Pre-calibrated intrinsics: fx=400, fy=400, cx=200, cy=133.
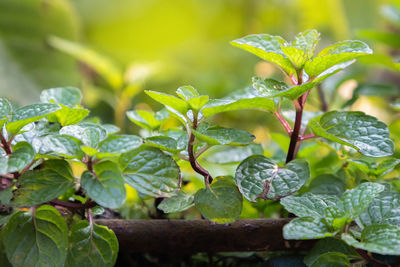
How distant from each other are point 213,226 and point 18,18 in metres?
1.29

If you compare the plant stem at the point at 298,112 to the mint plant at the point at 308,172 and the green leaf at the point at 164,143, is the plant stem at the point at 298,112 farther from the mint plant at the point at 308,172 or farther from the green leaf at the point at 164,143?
the green leaf at the point at 164,143

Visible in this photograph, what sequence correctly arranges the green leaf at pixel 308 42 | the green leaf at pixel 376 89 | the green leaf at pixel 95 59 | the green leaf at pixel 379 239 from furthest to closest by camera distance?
the green leaf at pixel 95 59 < the green leaf at pixel 376 89 < the green leaf at pixel 308 42 < the green leaf at pixel 379 239

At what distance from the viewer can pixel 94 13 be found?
2236mm

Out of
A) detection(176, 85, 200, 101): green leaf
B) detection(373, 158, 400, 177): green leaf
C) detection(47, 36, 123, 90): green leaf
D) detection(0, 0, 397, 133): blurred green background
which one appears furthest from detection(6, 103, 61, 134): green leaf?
detection(0, 0, 397, 133): blurred green background

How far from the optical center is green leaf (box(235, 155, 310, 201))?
40cm

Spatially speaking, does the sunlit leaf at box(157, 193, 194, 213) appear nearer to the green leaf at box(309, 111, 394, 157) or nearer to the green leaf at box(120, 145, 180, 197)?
the green leaf at box(120, 145, 180, 197)

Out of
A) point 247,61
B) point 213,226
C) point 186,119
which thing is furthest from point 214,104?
point 247,61

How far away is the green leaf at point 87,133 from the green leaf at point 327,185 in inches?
10.5

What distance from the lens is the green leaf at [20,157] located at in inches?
13.5

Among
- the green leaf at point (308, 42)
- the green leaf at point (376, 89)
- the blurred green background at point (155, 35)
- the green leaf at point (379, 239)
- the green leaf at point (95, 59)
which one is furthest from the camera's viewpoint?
the blurred green background at point (155, 35)

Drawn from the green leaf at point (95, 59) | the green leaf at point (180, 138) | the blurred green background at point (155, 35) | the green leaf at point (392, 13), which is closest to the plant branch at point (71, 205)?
the green leaf at point (180, 138)

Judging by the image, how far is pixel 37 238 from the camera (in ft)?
1.30

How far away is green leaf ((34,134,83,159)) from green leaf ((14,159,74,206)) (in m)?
0.02

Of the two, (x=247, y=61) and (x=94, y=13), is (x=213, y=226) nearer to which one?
(x=247, y=61)
